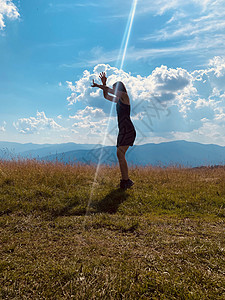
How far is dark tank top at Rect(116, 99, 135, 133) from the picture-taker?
666cm

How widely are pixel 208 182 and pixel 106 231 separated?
571cm

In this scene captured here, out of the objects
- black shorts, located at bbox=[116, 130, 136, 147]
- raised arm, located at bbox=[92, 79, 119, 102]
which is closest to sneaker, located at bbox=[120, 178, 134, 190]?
black shorts, located at bbox=[116, 130, 136, 147]

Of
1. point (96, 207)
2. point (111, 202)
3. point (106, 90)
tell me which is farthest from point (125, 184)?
point (106, 90)

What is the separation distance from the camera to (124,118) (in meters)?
6.68

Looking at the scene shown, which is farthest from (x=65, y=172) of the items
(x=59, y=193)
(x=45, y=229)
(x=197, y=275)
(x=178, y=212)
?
(x=197, y=275)

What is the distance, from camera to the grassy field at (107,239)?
231cm

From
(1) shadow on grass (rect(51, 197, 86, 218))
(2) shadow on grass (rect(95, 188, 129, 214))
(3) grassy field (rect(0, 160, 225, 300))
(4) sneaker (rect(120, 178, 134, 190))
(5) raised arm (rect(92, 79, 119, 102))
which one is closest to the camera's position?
(3) grassy field (rect(0, 160, 225, 300))

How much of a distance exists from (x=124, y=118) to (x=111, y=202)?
2.74 m

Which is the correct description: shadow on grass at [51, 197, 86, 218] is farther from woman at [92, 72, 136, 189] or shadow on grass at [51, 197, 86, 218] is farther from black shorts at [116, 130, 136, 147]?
black shorts at [116, 130, 136, 147]

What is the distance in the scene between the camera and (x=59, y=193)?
6051 mm

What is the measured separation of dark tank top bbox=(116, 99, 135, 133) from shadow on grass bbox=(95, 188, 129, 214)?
2030 millimetres

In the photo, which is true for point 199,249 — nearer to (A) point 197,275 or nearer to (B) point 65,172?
(A) point 197,275

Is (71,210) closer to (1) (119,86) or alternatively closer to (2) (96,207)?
(2) (96,207)

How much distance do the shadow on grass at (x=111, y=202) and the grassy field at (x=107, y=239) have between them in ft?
0.09
